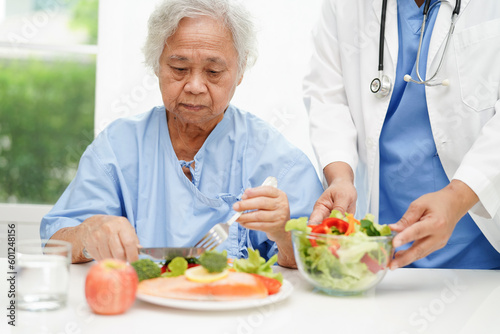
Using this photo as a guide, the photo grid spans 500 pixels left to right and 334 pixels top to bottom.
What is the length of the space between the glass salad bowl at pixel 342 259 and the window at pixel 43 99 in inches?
94.9

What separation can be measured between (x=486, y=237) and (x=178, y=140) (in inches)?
36.7

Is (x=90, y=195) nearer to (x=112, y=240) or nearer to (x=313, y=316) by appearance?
(x=112, y=240)

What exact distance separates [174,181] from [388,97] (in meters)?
0.67

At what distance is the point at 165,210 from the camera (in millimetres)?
1612

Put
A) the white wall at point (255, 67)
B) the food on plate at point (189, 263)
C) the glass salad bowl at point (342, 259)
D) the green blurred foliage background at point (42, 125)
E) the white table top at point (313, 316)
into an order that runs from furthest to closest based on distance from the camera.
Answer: the green blurred foliage background at point (42, 125)
the white wall at point (255, 67)
the food on plate at point (189, 263)
the glass salad bowl at point (342, 259)
the white table top at point (313, 316)

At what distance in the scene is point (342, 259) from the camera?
107 centimetres

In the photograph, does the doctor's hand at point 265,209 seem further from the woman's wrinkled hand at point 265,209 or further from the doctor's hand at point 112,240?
the doctor's hand at point 112,240

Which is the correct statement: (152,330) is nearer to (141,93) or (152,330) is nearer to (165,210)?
(165,210)

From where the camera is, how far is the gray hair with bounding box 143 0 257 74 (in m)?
1.59

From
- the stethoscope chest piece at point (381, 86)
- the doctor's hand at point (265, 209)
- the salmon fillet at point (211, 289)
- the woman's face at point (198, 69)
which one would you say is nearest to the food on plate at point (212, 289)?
the salmon fillet at point (211, 289)

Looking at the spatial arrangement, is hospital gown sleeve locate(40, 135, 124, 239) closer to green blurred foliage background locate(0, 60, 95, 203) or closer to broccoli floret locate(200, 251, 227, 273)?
broccoli floret locate(200, 251, 227, 273)

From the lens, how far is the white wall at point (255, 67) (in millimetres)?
2969

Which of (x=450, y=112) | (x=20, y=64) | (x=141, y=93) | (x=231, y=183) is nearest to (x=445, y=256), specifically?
(x=450, y=112)

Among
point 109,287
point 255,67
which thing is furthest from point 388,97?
point 255,67
